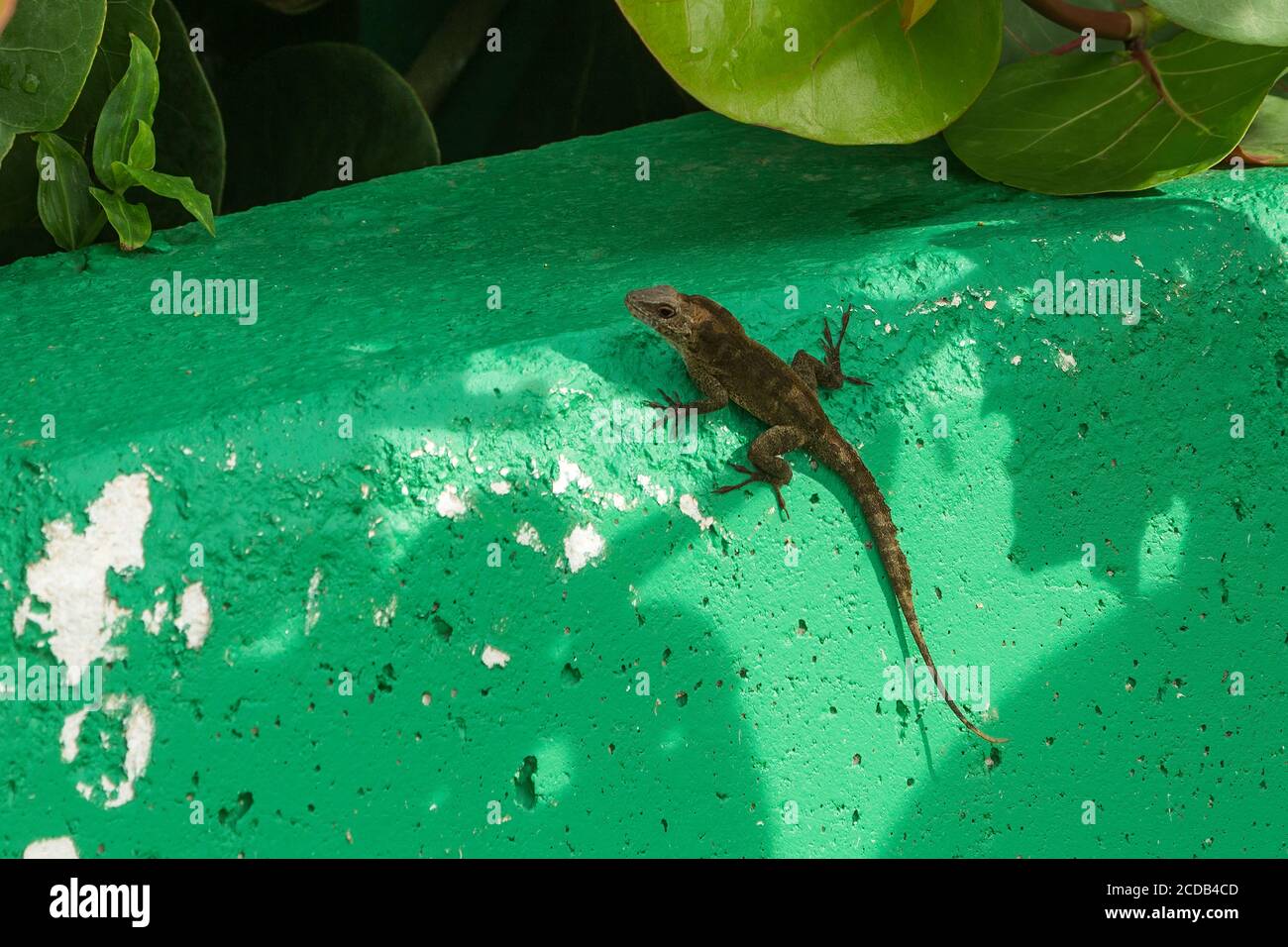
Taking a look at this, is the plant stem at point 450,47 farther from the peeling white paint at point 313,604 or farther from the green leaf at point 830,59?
the peeling white paint at point 313,604

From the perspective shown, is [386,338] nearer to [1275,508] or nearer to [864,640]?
[864,640]

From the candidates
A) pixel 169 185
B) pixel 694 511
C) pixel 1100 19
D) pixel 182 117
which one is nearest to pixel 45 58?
pixel 169 185

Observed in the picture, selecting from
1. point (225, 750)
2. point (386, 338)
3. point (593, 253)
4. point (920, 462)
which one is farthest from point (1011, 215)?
point (225, 750)

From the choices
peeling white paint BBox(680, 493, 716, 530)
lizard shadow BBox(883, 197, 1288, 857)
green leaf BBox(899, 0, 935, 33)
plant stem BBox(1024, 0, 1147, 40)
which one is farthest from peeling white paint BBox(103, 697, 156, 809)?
plant stem BBox(1024, 0, 1147, 40)

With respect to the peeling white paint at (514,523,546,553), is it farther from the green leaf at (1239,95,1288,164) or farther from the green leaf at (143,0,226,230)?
the green leaf at (1239,95,1288,164)

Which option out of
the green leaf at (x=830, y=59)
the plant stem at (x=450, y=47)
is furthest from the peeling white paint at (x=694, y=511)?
the plant stem at (x=450, y=47)

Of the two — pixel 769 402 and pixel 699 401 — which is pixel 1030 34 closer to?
pixel 769 402
